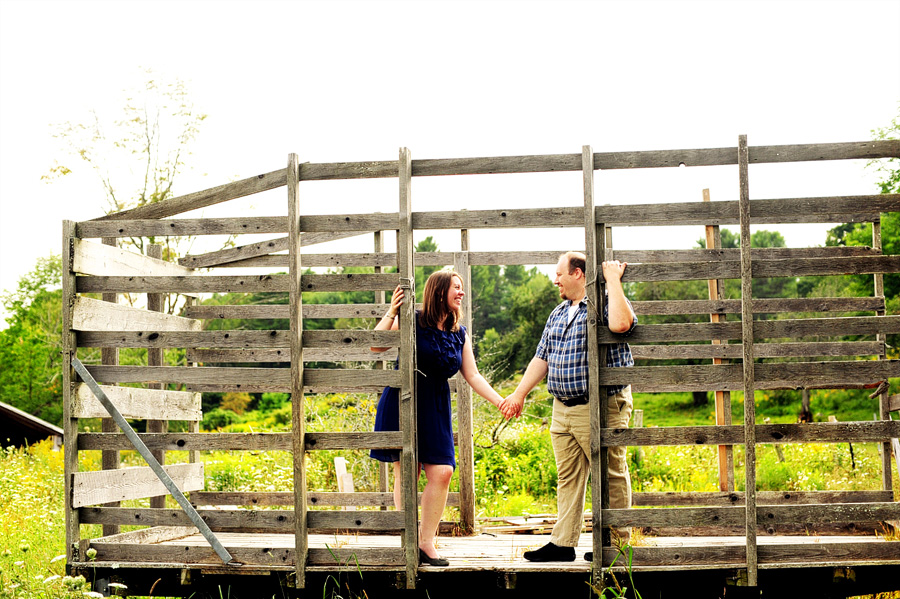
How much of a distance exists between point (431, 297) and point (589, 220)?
4.04 feet

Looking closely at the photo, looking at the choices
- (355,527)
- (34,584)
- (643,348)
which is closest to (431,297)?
(355,527)

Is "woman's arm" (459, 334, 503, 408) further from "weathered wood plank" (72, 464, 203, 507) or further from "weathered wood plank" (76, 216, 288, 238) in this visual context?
"weathered wood plank" (72, 464, 203, 507)

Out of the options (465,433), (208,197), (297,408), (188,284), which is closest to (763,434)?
(297,408)

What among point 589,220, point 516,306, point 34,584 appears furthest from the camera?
point 516,306

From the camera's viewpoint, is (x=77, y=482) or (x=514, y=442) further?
(x=514, y=442)

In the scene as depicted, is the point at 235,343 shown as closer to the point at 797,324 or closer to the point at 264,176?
the point at 264,176

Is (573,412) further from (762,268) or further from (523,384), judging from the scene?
(762,268)

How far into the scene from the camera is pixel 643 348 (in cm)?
764

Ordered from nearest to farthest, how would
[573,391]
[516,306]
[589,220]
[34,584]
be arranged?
[589,220] < [573,391] < [34,584] < [516,306]

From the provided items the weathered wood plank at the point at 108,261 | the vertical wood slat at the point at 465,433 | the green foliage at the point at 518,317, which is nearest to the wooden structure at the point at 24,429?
the green foliage at the point at 518,317

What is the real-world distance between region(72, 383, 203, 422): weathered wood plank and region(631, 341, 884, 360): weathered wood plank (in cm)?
408

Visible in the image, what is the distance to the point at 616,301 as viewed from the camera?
508 cm

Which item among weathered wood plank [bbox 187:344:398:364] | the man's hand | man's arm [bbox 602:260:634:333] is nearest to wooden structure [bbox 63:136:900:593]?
man's arm [bbox 602:260:634:333]

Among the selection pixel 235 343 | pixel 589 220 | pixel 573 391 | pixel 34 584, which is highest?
pixel 589 220
